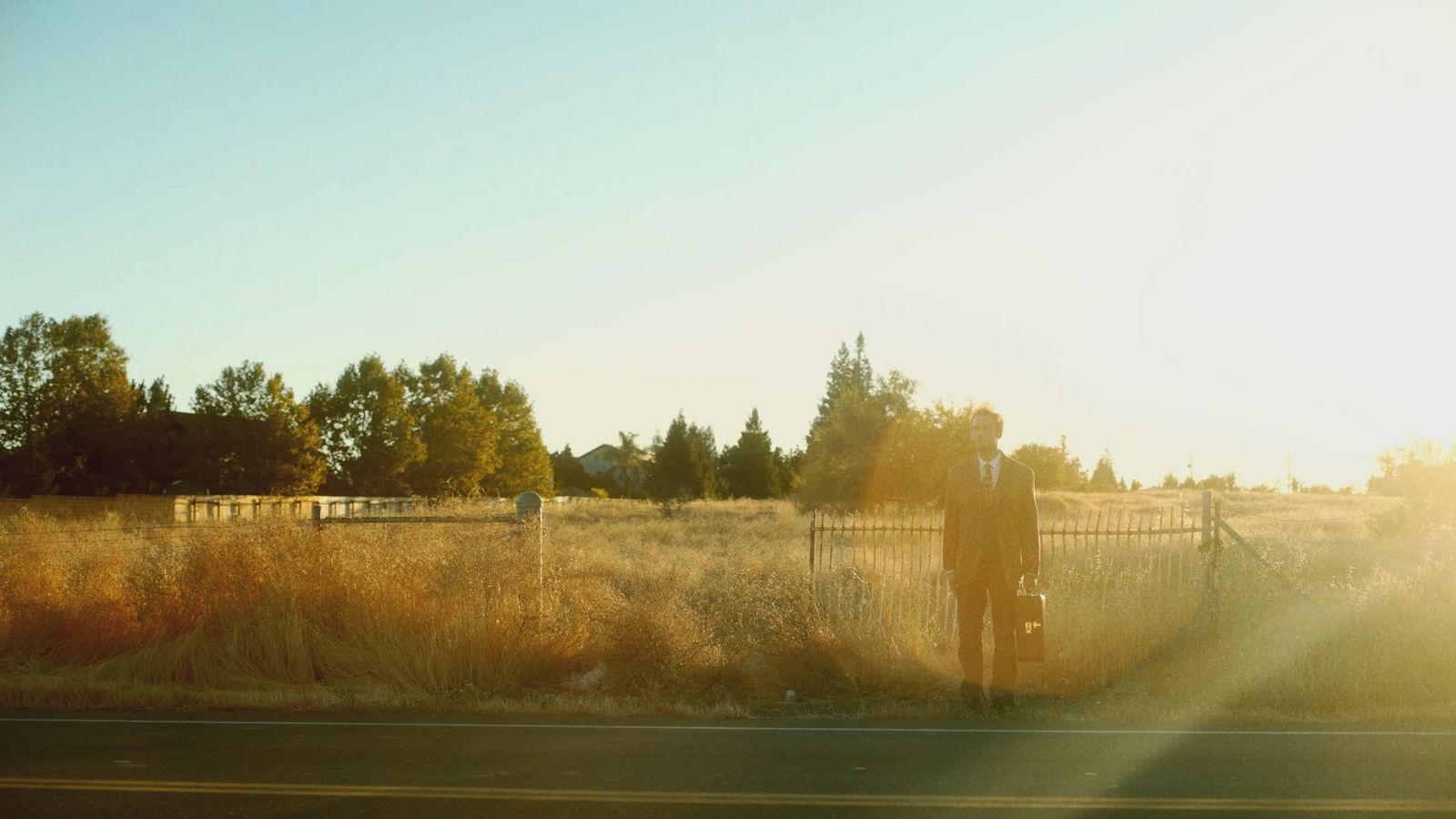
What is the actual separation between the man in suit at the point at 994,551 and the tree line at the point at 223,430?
133 ft

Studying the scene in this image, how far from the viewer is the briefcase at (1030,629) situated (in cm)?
855

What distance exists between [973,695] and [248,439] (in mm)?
53480

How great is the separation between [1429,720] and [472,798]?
7.03m

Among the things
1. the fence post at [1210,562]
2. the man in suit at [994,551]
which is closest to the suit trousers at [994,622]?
the man in suit at [994,551]

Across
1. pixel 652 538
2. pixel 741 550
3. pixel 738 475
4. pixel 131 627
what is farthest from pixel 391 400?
pixel 131 627

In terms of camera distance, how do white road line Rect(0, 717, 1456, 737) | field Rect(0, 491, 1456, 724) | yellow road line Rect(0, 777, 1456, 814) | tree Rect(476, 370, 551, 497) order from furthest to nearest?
1. tree Rect(476, 370, 551, 497)
2. field Rect(0, 491, 1456, 724)
3. white road line Rect(0, 717, 1456, 737)
4. yellow road line Rect(0, 777, 1456, 814)

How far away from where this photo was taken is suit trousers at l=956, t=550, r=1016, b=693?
8.64 metres

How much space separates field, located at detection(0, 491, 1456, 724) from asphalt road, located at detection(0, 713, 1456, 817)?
3.41ft

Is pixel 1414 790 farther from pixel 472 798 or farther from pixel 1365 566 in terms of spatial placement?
pixel 1365 566

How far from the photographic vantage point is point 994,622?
8.76 m

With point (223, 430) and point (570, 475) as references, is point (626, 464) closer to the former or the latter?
point (570, 475)

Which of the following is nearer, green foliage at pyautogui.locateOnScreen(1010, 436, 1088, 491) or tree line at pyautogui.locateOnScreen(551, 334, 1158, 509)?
tree line at pyautogui.locateOnScreen(551, 334, 1158, 509)

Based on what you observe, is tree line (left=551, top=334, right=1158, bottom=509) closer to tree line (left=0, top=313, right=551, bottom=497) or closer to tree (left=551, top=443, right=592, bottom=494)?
tree (left=551, top=443, right=592, bottom=494)

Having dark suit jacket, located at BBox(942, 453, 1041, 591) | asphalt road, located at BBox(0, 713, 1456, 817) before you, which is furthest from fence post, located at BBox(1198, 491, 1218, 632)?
dark suit jacket, located at BBox(942, 453, 1041, 591)
